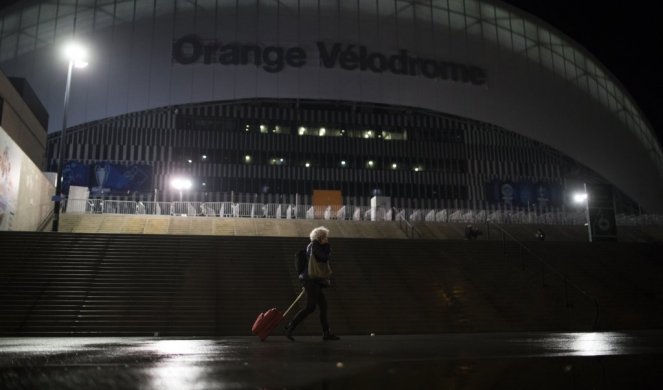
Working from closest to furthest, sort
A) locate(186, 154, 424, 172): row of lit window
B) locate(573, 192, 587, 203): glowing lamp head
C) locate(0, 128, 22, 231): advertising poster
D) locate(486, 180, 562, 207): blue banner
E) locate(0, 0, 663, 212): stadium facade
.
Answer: locate(0, 128, 22, 231): advertising poster
locate(0, 0, 663, 212): stadium facade
locate(573, 192, 587, 203): glowing lamp head
locate(186, 154, 424, 172): row of lit window
locate(486, 180, 562, 207): blue banner

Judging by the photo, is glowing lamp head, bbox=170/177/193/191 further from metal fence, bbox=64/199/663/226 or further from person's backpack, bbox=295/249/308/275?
person's backpack, bbox=295/249/308/275

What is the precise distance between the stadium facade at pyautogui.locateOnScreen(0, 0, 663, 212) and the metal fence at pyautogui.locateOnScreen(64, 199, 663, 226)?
635 inches

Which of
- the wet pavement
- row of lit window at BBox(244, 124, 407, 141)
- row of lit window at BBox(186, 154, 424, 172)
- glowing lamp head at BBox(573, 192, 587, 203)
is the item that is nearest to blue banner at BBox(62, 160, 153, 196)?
row of lit window at BBox(186, 154, 424, 172)

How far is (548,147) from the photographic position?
54062 mm

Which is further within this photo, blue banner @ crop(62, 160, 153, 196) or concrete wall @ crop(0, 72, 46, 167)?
blue banner @ crop(62, 160, 153, 196)

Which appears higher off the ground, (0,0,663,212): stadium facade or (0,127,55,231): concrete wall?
(0,0,663,212): stadium facade

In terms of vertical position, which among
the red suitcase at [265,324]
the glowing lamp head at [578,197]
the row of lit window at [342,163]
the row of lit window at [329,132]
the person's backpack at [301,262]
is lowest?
the red suitcase at [265,324]

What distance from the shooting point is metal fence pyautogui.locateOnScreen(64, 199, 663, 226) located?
30.4 metres

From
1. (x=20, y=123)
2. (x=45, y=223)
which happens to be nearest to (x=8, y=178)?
(x=45, y=223)

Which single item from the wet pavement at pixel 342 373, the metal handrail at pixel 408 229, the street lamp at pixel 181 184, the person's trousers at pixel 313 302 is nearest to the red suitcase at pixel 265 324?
the person's trousers at pixel 313 302

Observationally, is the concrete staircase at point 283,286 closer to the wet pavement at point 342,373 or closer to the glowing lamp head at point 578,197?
the wet pavement at point 342,373

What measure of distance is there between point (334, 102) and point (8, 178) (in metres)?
36.3

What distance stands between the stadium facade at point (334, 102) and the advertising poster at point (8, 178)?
87.9 feet

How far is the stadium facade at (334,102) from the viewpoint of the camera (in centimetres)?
4500
